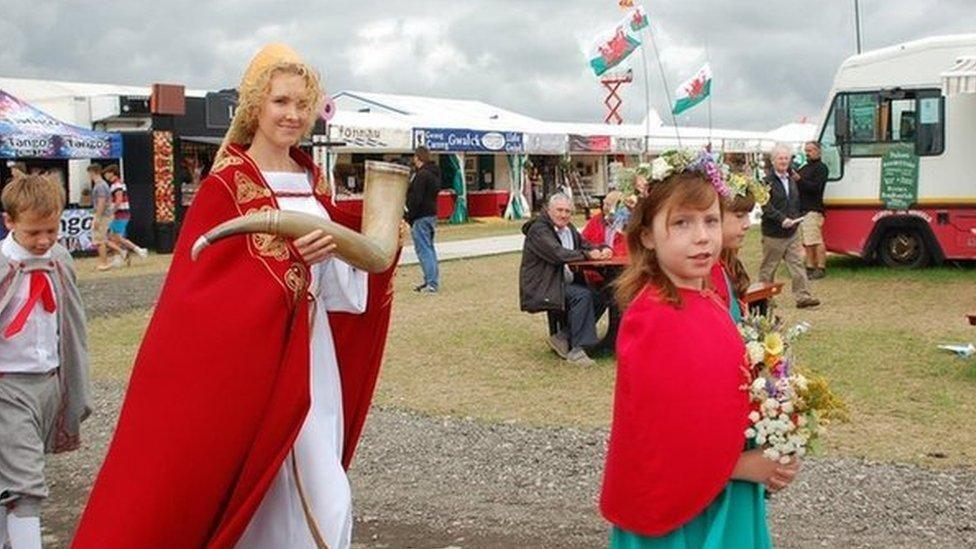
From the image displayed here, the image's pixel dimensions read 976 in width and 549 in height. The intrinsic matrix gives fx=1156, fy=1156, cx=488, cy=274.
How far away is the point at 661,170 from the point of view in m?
3.25

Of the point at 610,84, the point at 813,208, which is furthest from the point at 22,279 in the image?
the point at 610,84

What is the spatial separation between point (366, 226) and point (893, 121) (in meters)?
13.5

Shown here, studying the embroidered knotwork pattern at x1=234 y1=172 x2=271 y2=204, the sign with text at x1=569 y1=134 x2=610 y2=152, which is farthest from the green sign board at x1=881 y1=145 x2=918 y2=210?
the sign with text at x1=569 y1=134 x2=610 y2=152

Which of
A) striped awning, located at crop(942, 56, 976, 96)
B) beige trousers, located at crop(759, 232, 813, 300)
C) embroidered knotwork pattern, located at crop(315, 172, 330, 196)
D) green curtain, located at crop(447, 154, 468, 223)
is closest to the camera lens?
embroidered knotwork pattern, located at crop(315, 172, 330, 196)

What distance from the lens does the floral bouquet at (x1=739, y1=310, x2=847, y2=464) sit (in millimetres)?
2953

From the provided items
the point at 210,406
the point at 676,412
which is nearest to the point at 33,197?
the point at 210,406

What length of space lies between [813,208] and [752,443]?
13214 millimetres

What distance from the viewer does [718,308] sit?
313 cm

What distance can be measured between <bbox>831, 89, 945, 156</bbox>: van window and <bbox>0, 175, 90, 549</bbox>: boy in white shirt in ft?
42.8

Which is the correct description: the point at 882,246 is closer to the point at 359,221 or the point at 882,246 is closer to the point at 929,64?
the point at 929,64

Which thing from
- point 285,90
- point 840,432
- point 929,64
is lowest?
point 840,432

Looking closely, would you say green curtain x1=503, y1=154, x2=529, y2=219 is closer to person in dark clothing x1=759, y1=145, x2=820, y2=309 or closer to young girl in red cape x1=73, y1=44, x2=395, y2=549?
person in dark clothing x1=759, y1=145, x2=820, y2=309

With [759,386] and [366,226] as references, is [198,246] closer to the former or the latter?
[366,226]

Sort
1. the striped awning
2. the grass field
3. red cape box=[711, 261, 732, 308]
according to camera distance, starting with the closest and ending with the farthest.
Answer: red cape box=[711, 261, 732, 308] < the grass field < the striped awning
